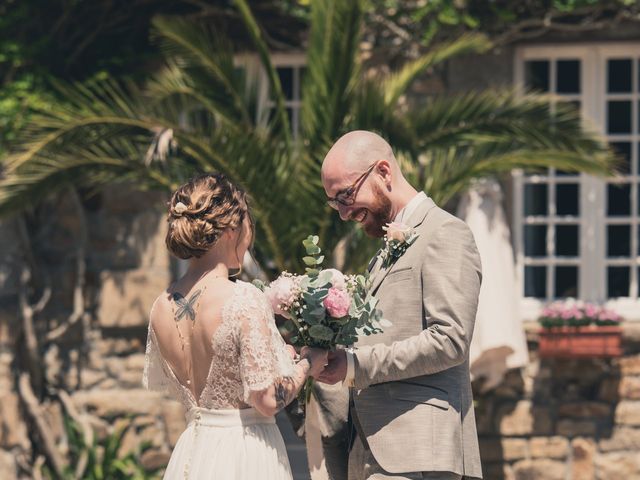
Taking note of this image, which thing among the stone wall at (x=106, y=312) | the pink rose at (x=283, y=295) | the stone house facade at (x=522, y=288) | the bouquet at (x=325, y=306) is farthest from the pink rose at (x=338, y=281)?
the stone wall at (x=106, y=312)

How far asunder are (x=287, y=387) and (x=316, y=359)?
13 cm

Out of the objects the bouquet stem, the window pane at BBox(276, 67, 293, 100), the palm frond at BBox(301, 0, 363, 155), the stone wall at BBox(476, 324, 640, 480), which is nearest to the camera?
the bouquet stem

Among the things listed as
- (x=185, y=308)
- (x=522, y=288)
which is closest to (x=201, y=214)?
(x=185, y=308)

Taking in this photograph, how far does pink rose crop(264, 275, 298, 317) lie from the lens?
3.79 metres

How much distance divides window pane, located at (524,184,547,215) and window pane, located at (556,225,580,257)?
0.56 ft

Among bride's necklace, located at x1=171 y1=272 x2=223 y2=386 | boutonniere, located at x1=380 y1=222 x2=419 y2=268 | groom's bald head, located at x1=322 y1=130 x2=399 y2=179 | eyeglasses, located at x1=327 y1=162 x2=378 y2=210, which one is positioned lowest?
bride's necklace, located at x1=171 y1=272 x2=223 y2=386

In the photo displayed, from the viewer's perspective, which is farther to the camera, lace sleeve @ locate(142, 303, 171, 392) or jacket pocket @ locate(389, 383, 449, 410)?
lace sleeve @ locate(142, 303, 171, 392)

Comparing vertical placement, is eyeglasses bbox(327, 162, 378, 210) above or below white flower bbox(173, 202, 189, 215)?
above

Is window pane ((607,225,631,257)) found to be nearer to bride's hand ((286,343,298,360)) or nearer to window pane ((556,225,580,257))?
window pane ((556,225,580,257))

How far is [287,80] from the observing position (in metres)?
8.45

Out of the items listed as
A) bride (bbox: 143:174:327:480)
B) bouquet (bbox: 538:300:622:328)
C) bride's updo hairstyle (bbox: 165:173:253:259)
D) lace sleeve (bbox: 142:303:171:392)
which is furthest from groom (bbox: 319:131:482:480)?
bouquet (bbox: 538:300:622:328)

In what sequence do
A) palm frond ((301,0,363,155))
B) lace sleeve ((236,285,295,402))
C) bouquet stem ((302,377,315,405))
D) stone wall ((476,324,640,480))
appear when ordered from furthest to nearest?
stone wall ((476,324,640,480))
palm frond ((301,0,363,155))
bouquet stem ((302,377,315,405))
lace sleeve ((236,285,295,402))

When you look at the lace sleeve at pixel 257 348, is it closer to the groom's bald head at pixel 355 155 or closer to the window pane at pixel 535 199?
the groom's bald head at pixel 355 155

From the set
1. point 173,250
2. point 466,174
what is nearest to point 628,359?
point 466,174
